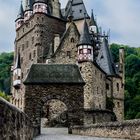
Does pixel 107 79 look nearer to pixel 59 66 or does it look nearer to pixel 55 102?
pixel 55 102

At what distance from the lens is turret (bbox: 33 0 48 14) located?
229ft

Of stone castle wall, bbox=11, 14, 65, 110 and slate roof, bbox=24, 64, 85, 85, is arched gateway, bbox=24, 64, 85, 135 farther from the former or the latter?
stone castle wall, bbox=11, 14, 65, 110

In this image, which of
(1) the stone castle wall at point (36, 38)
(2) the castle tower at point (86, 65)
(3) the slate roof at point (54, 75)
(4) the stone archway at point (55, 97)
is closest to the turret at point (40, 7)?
(1) the stone castle wall at point (36, 38)

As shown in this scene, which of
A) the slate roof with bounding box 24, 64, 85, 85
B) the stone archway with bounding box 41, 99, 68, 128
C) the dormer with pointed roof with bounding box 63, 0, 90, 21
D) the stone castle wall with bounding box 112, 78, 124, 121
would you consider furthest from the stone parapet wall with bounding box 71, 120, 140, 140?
the dormer with pointed roof with bounding box 63, 0, 90, 21

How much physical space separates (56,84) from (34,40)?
37279mm

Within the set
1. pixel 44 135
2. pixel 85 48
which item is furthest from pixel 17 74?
pixel 44 135

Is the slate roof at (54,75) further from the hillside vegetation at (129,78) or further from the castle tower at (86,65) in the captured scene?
the hillside vegetation at (129,78)

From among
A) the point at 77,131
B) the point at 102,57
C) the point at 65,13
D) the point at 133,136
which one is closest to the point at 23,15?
the point at 65,13

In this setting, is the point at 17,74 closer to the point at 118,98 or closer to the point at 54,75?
the point at 118,98

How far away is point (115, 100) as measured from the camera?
208ft

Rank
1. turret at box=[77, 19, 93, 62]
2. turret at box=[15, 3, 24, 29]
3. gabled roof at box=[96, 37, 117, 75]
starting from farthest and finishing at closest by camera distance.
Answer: turret at box=[15, 3, 24, 29] → gabled roof at box=[96, 37, 117, 75] → turret at box=[77, 19, 93, 62]

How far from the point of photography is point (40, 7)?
70312 millimetres

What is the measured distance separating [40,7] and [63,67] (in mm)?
36278

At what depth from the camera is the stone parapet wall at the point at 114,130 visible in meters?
24.0
